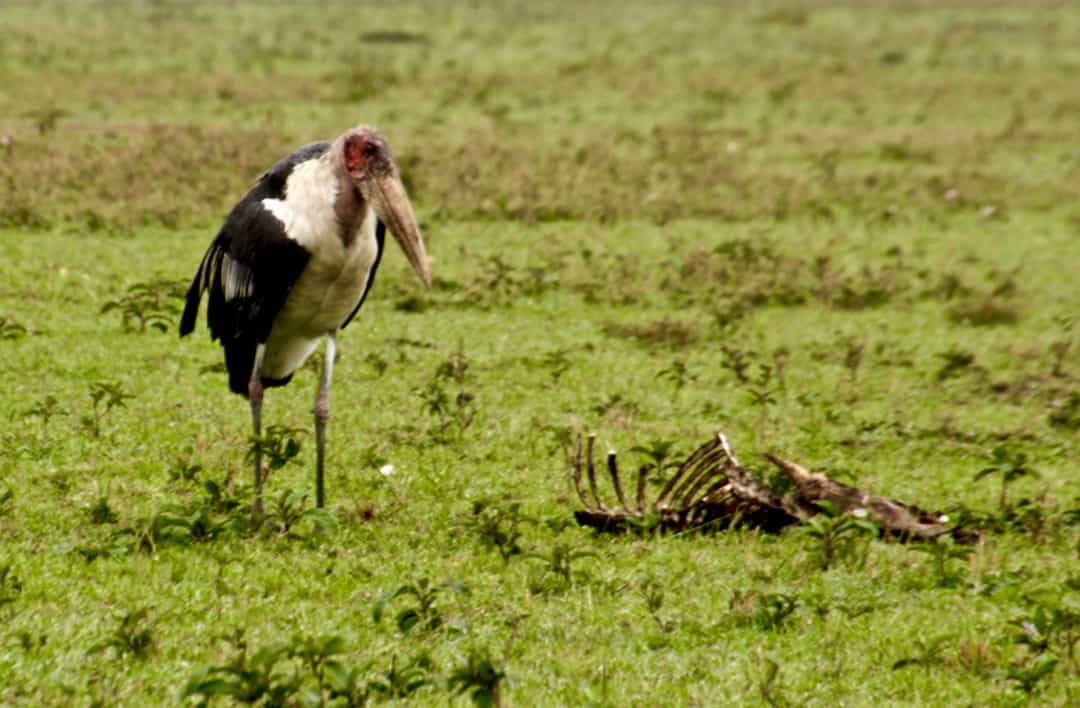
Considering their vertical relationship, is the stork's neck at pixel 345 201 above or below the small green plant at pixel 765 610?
above

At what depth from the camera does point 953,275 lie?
13133mm

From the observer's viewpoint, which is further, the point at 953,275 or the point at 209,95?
the point at 209,95

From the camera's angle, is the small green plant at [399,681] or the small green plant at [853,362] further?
the small green plant at [853,362]

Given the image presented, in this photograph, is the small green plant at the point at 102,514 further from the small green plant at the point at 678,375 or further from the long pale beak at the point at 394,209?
the small green plant at the point at 678,375

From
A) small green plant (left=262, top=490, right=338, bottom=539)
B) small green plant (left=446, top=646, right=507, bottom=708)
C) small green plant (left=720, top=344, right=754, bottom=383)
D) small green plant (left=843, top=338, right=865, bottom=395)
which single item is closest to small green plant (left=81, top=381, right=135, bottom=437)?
small green plant (left=262, top=490, right=338, bottom=539)

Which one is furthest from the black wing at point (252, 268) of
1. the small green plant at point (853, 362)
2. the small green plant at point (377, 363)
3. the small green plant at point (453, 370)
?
the small green plant at point (853, 362)

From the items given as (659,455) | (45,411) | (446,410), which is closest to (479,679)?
(659,455)

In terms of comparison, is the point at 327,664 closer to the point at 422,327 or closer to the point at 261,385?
the point at 261,385

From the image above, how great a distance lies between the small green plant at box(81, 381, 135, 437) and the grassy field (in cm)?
9

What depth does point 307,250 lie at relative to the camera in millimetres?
6457

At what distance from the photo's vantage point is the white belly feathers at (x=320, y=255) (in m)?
6.43

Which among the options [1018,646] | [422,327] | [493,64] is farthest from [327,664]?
[493,64]

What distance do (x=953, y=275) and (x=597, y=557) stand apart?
7.74 meters

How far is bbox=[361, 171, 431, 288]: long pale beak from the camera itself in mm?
6242
